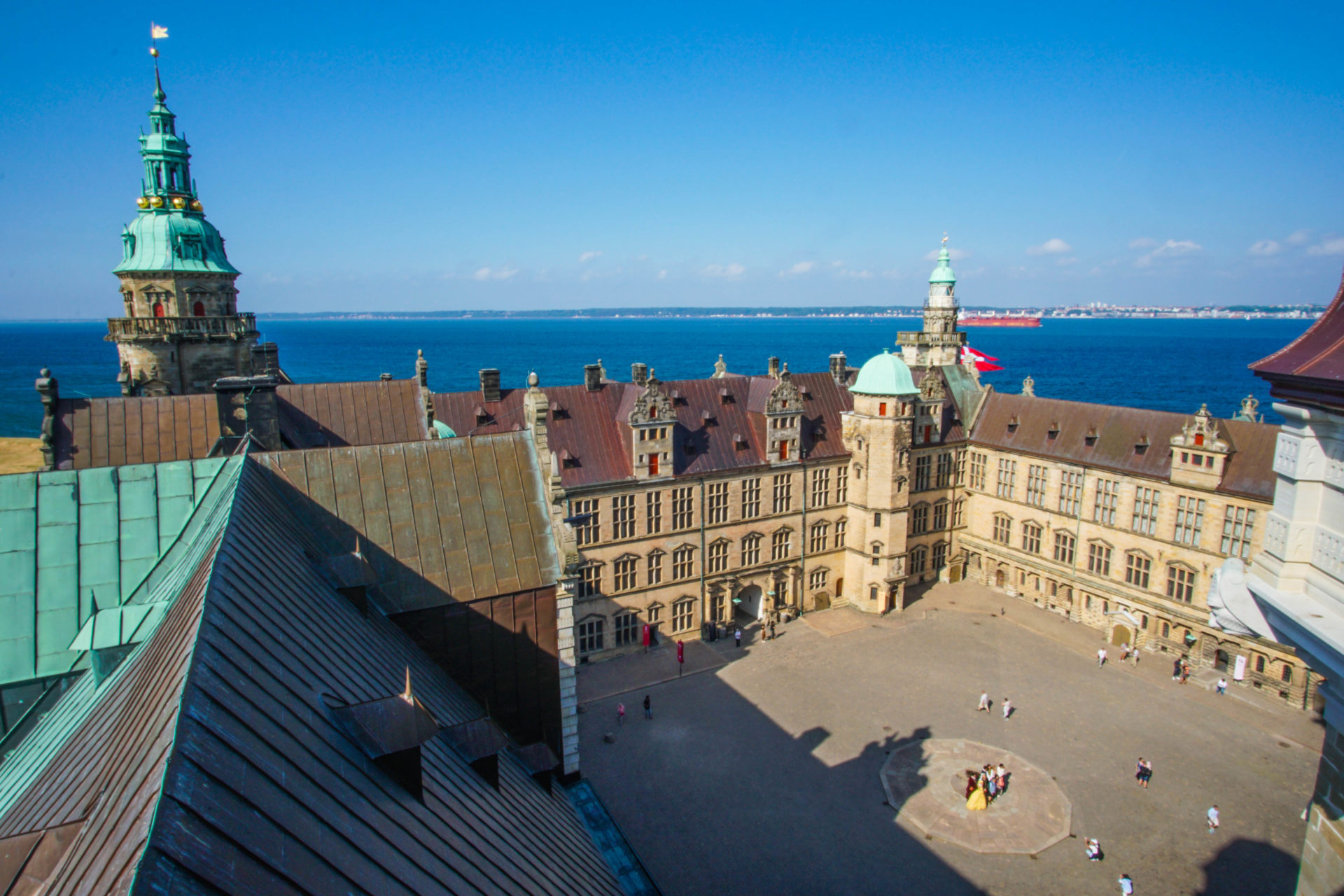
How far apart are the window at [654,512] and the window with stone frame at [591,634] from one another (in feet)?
16.4

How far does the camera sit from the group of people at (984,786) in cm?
2706

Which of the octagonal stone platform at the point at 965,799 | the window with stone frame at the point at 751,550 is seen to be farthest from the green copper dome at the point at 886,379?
the octagonal stone platform at the point at 965,799

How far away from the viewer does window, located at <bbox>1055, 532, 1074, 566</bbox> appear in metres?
43.1

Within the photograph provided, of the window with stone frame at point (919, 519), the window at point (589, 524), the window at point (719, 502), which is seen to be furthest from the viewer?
the window with stone frame at point (919, 519)

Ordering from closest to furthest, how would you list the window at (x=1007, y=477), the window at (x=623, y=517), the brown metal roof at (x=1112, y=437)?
the brown metal roof at (x=1112, y=437) → the window at (x=623, y=517) → the window at (x=1007, y=477)

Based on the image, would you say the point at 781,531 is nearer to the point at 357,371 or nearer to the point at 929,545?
the point at 929,545

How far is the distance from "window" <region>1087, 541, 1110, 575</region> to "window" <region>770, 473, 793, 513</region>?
16098 millimetres

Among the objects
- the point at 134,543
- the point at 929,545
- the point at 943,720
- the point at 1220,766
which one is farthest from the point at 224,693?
the point at 929,545

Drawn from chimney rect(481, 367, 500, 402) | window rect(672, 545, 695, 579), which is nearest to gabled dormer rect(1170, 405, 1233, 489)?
window rect(672, 545, 695, 579)

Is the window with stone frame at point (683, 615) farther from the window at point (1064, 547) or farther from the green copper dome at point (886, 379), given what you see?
the window at point (1064, 547)

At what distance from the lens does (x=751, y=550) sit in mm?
42188

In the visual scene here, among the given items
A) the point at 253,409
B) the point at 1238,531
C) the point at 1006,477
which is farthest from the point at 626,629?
the point at 1238,531

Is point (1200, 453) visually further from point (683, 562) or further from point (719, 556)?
point (683, 562)

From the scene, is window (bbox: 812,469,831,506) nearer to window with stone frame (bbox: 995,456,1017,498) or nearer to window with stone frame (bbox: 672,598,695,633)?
window with stone frame (bbox: 672,598,695,633)
